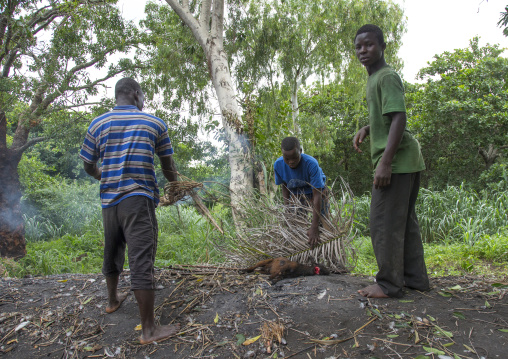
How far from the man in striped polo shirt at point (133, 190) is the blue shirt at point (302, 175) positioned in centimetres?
156

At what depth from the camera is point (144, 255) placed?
Answer: 7.39ft

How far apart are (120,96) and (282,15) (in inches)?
322

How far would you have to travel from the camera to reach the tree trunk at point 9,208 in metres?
7.52

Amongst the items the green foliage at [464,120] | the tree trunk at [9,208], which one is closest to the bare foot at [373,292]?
the tree trunk at [9,208]

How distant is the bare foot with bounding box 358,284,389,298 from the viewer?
2.45 meters

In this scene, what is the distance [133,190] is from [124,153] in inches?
10.0

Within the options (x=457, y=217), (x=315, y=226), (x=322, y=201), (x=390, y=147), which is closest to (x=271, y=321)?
(x=315, y=226)

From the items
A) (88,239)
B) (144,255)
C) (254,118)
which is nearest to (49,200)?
(88,239)

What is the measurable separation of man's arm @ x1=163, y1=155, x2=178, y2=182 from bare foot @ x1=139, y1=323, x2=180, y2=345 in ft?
3.73

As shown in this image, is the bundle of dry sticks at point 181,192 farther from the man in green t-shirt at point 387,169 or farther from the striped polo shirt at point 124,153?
the man in green t-shirt at point 387,169

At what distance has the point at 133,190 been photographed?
7.54 ft

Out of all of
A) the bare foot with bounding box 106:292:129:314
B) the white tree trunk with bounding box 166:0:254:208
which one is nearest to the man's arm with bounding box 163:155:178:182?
the bare foot with bounding box 106:292:129:314

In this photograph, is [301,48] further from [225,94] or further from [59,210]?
[59,210]

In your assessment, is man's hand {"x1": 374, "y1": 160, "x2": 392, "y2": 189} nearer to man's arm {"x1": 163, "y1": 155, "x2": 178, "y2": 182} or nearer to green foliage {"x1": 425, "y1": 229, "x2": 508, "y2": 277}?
man's arm {"x1": 163, "y1": 155, "x2": 178, "y2": 182}
